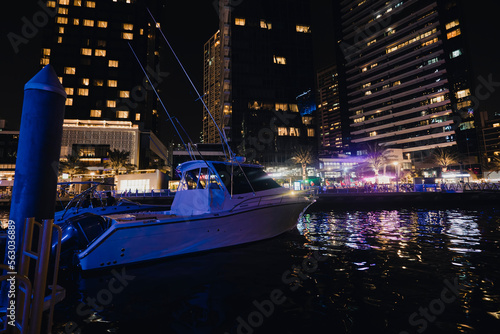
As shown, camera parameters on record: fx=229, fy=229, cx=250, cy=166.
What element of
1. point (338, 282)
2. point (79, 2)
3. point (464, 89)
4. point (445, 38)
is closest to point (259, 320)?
point (338, 282)

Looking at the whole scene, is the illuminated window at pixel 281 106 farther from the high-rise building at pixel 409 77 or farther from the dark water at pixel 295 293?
the dark water at pixel 295 293

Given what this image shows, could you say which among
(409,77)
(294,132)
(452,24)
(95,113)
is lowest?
(294,132)

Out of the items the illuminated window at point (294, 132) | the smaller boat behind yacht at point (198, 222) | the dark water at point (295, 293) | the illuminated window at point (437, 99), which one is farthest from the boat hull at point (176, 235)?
the illuminated window at point (437, 99)

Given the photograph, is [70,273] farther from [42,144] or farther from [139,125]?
[139,125]

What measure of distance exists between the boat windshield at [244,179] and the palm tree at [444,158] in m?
76.6

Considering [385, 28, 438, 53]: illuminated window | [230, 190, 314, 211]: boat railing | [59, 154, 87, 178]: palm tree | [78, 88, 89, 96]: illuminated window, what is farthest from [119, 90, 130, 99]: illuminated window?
[385, 28, 438, 53]: illuminated window

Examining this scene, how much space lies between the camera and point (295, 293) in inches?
209

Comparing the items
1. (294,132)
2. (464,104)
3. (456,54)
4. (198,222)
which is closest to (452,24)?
(456,54)

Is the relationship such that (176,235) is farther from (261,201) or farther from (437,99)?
(437,99)

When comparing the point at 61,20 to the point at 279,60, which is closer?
the point at 61,20

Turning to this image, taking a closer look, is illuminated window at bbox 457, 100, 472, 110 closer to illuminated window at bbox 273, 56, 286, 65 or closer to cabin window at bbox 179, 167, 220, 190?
illuminated window at bbox 273, 56, 286, 65

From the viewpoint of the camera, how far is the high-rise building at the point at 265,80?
2512 inches

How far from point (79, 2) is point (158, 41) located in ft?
99.2

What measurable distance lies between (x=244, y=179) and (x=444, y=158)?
273ft
